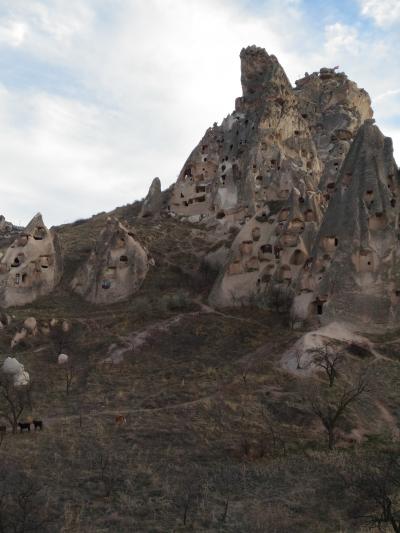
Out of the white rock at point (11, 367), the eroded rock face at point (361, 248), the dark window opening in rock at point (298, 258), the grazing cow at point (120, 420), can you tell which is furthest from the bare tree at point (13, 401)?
the dark window opening in rock at point (298, 258)

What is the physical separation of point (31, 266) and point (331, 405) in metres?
31.2

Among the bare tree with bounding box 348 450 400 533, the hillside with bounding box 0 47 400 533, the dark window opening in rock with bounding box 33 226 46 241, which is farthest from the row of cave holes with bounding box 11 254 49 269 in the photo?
the bare tree with bounding box 348 450 400 533

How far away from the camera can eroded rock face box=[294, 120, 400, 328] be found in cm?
3531

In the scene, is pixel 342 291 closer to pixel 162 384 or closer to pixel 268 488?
pixel 162 384

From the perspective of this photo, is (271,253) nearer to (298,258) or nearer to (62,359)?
(298,258)

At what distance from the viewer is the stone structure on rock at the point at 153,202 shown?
6944 cm

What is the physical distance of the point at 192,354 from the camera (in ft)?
115

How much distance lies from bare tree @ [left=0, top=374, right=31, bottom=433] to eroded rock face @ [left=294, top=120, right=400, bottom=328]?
17723mm

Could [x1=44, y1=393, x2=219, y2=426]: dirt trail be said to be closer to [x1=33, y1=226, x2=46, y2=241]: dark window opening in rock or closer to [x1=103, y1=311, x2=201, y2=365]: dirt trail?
[x1=103, y1=311, x2=201, y2=365]: dirt trail

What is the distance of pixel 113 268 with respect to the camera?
1925 inches

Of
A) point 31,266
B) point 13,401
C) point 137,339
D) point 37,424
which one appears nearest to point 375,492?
point 37,424

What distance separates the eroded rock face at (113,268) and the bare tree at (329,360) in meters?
21.0

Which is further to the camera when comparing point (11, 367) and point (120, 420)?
→ point (11, 367)

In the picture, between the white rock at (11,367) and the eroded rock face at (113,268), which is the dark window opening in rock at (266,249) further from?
the white rock at (11,367)
